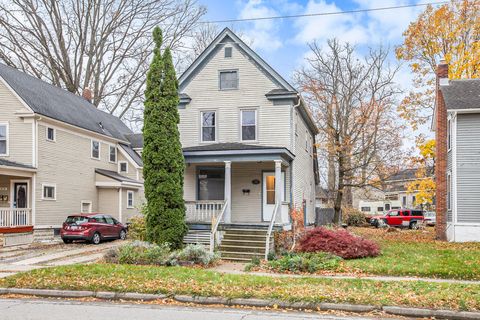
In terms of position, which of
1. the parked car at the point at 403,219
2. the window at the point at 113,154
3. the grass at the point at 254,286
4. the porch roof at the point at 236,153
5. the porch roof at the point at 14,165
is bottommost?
the parked car at the point at 403,219

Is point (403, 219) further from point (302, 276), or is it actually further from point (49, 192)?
point (302, 276)

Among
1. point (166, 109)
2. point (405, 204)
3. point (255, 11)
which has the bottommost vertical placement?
point (405, 204)

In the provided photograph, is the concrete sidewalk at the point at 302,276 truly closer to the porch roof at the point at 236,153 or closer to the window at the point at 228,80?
Answer: the porch roof at the point at 236,153

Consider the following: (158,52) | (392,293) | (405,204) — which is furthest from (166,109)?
(405,204)

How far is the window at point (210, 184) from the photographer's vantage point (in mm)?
20719

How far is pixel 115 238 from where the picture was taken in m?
24.3

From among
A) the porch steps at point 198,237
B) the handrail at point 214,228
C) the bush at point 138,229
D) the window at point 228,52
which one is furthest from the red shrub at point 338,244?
the window at point 228,52

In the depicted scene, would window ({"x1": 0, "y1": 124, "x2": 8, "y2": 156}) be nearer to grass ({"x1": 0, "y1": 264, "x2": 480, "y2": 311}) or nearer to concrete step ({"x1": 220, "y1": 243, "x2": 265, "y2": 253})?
concrete step ({"x1": 220, "y1": 243, "x2": 265, "y2": 253})

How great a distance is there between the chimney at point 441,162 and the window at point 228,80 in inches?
402

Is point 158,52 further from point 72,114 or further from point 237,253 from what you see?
point 72,114

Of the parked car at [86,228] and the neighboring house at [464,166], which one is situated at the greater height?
the neighboring house at [464,166]

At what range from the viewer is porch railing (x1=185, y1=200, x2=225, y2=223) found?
730 inches

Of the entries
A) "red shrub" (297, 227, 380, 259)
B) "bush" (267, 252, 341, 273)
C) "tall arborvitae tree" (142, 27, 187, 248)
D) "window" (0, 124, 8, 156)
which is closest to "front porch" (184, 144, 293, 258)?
"red shrub" (297, 227, 380, 259)

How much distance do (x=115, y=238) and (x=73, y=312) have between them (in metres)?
16.3
